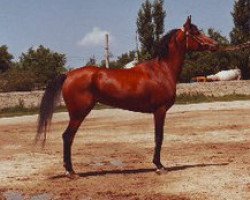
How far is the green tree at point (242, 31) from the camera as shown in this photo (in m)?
44.4

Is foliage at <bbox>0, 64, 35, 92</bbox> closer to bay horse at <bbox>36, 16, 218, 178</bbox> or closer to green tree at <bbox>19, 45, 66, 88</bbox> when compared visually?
green tree at <bbox>19, 45, 66, 88</bbox>

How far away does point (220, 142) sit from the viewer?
1383 cm

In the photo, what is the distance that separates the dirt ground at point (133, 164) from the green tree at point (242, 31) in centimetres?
2670

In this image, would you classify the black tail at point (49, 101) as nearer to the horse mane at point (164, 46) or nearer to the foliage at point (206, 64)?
the horse mane at point (164, 46)

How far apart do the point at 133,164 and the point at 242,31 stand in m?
36.2

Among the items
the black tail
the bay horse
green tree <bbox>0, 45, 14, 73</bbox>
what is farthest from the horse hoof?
green tree <bbox>0, 45, 14, 73</bbox>

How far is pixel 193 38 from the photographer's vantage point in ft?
33.0

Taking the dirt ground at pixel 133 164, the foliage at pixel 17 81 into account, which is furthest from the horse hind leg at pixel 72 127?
the foliage at pixel 17 81

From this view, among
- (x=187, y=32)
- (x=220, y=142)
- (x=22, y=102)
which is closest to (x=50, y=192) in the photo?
(x=187, y=32)

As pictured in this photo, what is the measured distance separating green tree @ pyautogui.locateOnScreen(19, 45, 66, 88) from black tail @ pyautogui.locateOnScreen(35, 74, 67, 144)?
107 feet

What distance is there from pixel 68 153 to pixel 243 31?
125ft

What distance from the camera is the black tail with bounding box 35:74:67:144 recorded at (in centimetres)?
964

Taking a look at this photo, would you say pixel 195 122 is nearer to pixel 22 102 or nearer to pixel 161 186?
pixel 161 186

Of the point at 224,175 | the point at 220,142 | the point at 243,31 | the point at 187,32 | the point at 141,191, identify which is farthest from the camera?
the point at 243,31
